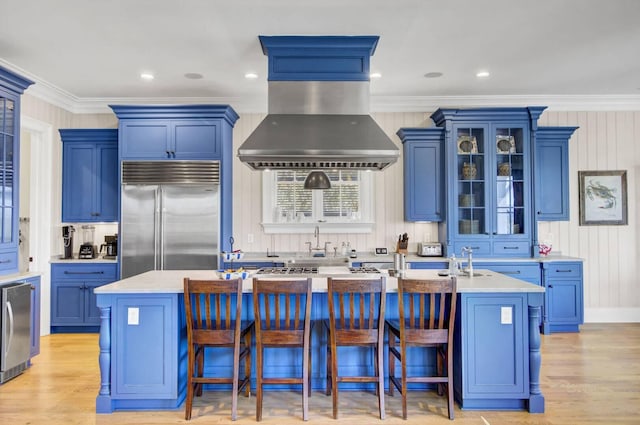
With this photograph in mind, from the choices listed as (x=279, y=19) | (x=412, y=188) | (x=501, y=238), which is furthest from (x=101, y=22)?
(x=501, y=238)

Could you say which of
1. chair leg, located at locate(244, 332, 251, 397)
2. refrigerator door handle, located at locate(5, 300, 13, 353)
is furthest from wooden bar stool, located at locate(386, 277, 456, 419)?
refrigerator door handle, located at locate(5, 300, 13, 353)

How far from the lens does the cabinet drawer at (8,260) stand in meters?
3.86

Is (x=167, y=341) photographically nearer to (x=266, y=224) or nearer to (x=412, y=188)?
(x=266, y=224)

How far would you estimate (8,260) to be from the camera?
3.93 m

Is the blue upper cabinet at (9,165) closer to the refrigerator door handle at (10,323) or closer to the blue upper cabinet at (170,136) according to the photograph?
the refrigerator door handle at (10,323)

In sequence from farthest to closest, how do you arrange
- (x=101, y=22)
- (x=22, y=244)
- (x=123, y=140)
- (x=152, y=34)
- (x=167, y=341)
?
1. (x=22, y=244)
2. (x=123, y=140)
3. (x=152, y=34)
4. (x=101, y=22)
5. (x=167, y=341)

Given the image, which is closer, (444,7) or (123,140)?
(444,7)

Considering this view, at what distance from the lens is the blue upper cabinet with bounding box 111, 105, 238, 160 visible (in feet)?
16.6

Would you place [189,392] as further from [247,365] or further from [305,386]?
[305,386]

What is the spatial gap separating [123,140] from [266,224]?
203 cm

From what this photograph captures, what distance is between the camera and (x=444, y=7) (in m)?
3.21

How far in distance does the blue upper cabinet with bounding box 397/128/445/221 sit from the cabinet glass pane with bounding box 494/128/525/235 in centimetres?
71

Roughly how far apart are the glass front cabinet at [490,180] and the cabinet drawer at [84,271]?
420 centimetres

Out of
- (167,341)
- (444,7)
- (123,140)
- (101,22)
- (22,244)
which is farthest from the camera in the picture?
(22,244)
